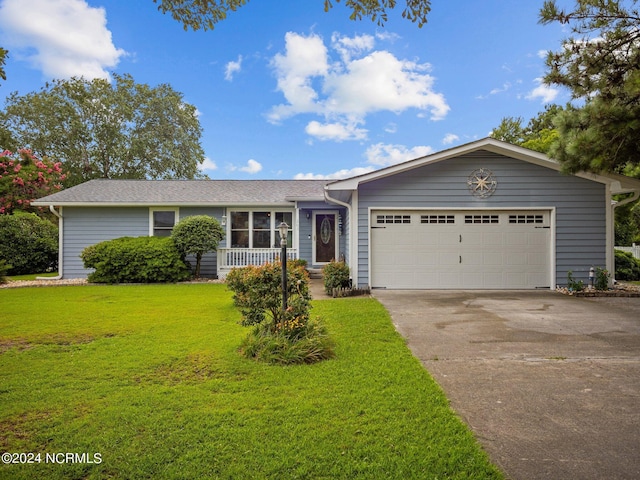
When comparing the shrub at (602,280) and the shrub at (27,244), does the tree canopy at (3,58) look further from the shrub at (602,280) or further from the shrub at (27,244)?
the shrub at (27,244)

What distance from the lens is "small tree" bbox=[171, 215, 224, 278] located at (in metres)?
11.6

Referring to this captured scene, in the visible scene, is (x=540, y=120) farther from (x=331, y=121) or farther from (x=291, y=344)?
(x=291, y=344)

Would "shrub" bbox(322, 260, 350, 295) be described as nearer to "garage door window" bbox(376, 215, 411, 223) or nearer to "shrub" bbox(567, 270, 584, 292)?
"garage door window" bbox(376, 215, 411, 223)

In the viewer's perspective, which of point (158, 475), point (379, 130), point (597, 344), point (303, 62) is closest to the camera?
point (158, 475)

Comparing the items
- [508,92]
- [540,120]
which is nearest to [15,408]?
[508,92]

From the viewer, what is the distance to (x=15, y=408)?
9.93 feet

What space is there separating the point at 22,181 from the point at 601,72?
23.2 metres

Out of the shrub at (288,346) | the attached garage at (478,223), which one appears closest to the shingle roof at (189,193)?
the attached garage at (478,223)

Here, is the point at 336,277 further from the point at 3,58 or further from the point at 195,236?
the point at 3,58

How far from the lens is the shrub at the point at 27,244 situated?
14.0 meters

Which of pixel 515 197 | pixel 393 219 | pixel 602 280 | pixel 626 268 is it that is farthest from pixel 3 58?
pixel 626 268

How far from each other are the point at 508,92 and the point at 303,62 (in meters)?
8.70

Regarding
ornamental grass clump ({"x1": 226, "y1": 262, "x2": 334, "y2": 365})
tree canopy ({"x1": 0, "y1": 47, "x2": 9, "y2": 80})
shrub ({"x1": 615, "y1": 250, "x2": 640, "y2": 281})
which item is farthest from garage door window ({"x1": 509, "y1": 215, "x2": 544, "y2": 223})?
tree canopy ({"x1": 0, "y1": 47, "x2": 9, "y2": 80})

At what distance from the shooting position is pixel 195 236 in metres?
11.5
